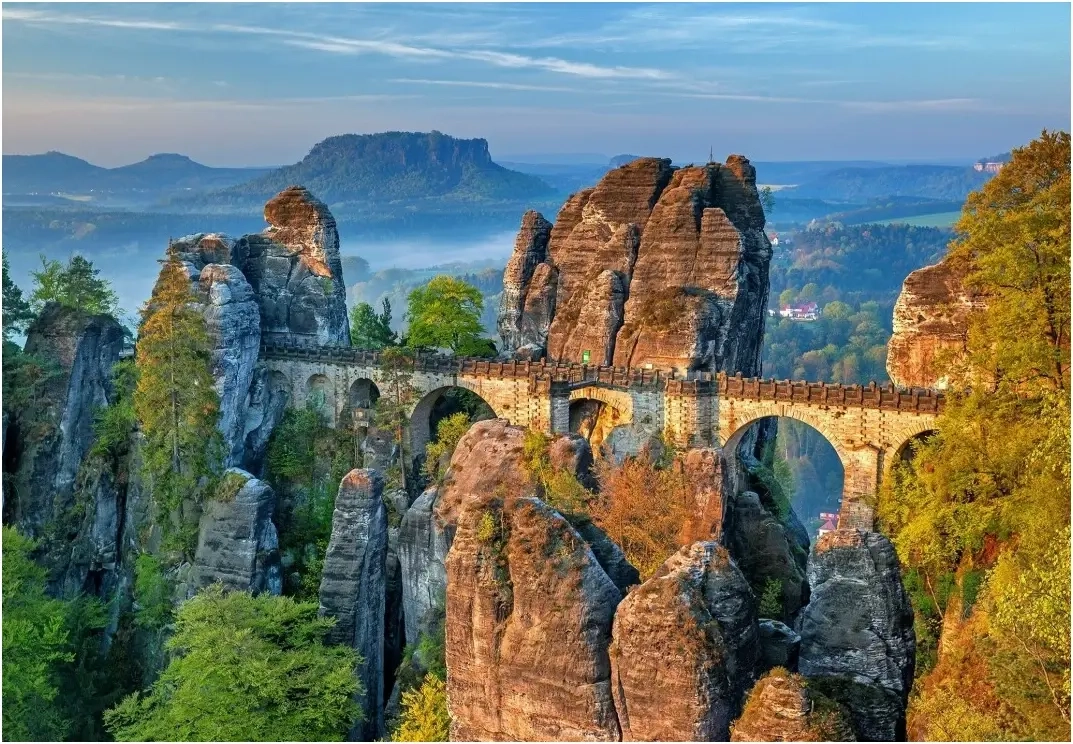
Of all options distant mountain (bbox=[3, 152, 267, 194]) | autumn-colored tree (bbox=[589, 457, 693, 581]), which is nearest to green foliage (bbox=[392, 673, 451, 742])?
autumn-colored tree (bbox=[589, 457, 693, 581])

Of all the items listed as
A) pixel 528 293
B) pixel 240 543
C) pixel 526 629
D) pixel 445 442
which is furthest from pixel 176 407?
pixel 526 629

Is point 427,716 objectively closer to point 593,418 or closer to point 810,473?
point 593,418

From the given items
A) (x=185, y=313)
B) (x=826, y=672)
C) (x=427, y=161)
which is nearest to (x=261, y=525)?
(x=185, y=313)

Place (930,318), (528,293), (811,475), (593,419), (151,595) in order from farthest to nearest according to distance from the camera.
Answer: (811,475), (528,293), (593,419), (151,595), (930,318)

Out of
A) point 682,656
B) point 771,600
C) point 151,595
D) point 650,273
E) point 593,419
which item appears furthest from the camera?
point 650,273

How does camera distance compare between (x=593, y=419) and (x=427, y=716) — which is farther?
(x=593, y=419)

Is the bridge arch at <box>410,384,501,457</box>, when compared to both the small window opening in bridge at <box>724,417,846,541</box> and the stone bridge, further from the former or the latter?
the small window opening in bridge at <box>724,417,846,541</box>
